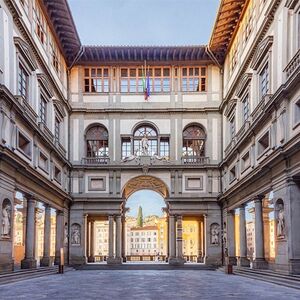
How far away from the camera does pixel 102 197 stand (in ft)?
152

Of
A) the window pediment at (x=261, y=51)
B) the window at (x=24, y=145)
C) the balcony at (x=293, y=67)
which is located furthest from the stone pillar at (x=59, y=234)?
the balcony at (x=293, y=67)

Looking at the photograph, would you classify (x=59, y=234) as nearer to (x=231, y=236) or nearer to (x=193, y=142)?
(x=231, y=236)

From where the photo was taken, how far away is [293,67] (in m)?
24.9

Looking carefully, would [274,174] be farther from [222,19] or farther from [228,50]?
[228,50]

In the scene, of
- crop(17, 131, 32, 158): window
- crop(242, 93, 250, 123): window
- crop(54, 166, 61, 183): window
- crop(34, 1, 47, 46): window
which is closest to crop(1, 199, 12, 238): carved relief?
crop(17, 131, 32, 158): window

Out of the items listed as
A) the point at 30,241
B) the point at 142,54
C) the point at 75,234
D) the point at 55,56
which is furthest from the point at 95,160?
the point at 30,241

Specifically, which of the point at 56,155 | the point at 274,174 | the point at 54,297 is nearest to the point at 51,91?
the point at 56,155

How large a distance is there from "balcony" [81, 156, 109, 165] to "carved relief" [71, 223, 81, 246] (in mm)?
5092

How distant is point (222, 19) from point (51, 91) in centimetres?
1268

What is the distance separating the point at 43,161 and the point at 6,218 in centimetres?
979

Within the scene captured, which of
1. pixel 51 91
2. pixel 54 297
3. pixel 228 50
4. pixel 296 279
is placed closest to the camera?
pixel 54 297

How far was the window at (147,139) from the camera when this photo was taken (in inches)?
1870

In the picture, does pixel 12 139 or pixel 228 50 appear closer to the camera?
pixel 12 139

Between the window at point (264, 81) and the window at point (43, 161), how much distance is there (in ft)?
46.0
